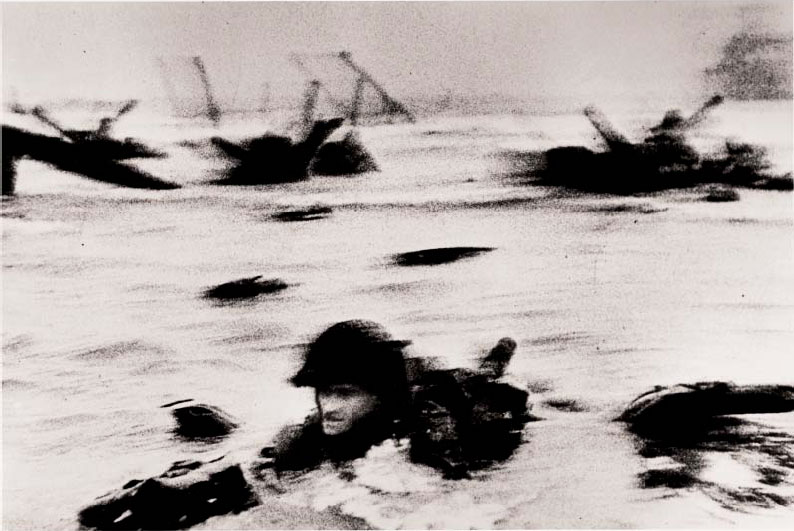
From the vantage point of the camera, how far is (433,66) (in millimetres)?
1009

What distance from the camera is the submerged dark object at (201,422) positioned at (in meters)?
0.97

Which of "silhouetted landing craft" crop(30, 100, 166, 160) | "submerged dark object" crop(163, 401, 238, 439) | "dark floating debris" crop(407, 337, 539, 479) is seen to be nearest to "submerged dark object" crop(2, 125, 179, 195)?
"silhouetted landing craft" crop(30, 100, 166, 160)

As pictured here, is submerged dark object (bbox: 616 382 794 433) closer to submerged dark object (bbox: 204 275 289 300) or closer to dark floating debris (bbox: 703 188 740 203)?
dark floating debris (bbox: 703 188 740 203)

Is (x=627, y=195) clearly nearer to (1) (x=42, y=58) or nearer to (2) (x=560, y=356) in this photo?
(2) (x=560, y=356)

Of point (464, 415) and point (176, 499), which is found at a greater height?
point (464, 415)

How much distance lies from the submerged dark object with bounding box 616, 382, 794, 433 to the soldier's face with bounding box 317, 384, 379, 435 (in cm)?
36

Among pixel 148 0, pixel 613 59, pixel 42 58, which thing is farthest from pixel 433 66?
pixel 42 58

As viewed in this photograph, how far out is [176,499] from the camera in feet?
3.10

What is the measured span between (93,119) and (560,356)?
30.1 inches

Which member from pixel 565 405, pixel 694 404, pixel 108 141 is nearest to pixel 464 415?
pixel 565 405

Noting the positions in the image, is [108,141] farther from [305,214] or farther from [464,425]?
[464,425]

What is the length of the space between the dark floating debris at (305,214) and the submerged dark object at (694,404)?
52 centimetres

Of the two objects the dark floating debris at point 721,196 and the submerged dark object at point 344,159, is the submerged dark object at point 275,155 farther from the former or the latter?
the dark floating debris at point 721,196

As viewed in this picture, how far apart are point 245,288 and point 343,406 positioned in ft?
0.73
